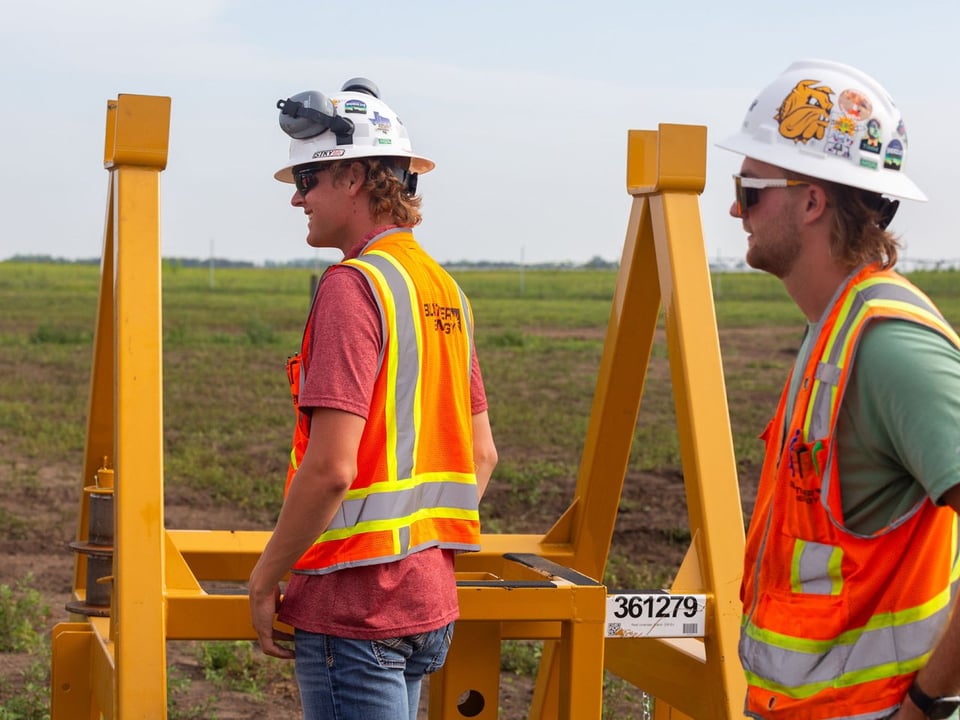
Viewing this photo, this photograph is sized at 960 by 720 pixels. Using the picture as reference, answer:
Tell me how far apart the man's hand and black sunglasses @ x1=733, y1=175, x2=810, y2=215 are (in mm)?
1212

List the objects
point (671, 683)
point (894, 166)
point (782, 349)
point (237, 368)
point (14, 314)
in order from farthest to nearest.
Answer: point (14, 314)
point (782, 349)
point (237, 368)
point (671, 683)
point (894, 166)

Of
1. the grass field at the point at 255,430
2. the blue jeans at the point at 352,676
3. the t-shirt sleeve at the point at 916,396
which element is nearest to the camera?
the t-shirt sleeve at the point at 916,396

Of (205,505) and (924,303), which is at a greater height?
(924,303)

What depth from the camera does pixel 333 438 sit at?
8.39 ft

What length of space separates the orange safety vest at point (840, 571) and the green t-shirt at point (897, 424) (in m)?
0.02

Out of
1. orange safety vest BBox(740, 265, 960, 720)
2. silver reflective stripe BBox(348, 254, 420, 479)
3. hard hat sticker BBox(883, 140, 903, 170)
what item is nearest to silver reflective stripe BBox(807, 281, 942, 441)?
orange safety vest BBox(740, 265, 960, 720)

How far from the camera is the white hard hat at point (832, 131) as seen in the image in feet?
7.84

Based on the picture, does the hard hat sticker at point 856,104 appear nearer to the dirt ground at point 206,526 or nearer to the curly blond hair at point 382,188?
the curly blond hair at point 382,188

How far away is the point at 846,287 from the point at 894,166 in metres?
0.30

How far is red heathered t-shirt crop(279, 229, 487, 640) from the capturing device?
8.48 feet

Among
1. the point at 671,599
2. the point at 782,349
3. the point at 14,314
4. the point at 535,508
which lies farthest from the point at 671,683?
the point at 14,314

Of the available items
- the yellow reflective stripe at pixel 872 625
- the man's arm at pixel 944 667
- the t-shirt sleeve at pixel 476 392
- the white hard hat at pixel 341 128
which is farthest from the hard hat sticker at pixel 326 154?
the man's arm at pixel 944 667

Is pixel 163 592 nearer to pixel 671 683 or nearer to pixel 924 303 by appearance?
pixel 671 683

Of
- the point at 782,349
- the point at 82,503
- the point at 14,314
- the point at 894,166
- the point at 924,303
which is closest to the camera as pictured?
the point at 924,303
